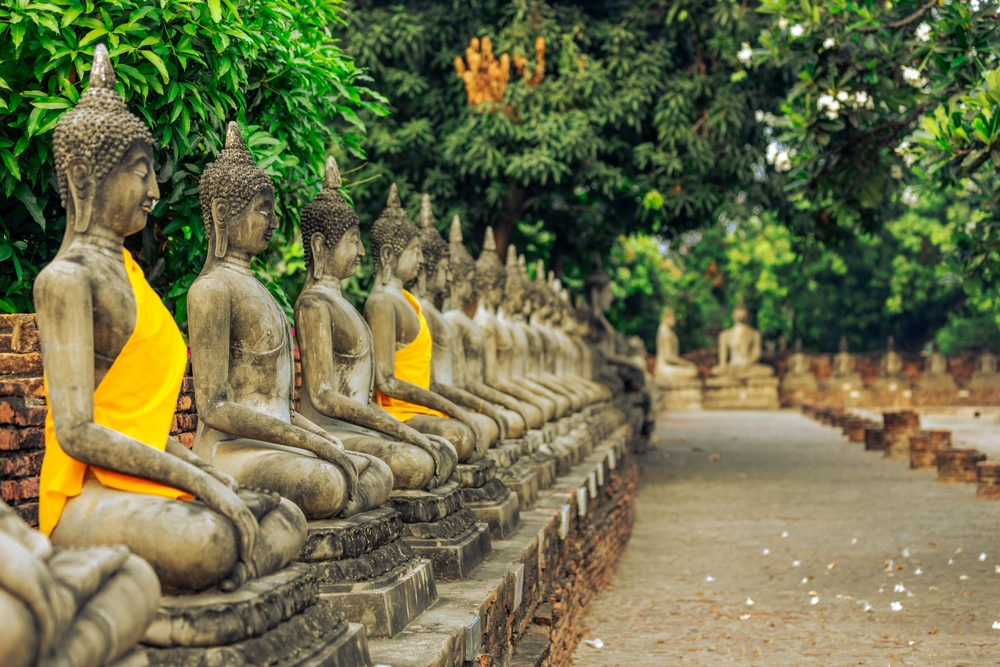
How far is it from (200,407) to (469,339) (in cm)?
380

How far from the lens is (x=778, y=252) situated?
30.2 metres

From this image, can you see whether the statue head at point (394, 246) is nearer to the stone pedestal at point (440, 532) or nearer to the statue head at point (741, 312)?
the stone pedestal at point (440, 532)

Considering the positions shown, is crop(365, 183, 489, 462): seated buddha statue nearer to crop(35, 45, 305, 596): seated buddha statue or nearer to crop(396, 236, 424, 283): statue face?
crop(396, 236, 424, 283): statue face

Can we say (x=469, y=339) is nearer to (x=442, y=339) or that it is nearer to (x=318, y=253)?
(x=442, y=339)

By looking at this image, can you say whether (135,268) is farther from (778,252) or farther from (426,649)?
(778,252)

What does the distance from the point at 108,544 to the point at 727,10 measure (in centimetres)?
1073

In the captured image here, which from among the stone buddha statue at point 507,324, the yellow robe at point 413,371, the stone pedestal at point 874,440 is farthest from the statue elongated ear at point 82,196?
the stone pedestal at point 874,440

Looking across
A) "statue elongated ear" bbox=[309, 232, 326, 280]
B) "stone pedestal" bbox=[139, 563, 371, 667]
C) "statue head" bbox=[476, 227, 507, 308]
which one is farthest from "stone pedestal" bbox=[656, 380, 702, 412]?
"stone pedestal" bbox=[139, 563, 371, 667]

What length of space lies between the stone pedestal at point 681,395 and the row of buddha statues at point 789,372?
30 millimetres

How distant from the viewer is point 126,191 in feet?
9.21

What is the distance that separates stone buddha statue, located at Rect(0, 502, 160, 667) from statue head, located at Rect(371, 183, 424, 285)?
10.8ft

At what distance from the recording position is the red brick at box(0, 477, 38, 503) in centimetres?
361

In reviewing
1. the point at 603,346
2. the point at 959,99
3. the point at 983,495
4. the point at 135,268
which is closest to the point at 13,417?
the point at 135,268

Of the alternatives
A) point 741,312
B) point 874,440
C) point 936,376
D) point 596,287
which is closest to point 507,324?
point 596,287
